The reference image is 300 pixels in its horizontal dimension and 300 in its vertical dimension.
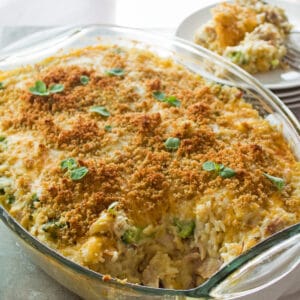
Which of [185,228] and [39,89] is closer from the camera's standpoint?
[185,228]

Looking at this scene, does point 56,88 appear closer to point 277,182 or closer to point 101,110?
point 101,110

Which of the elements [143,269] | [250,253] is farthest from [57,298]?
[250,253]

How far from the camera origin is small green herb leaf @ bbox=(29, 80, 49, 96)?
2662 millimetres

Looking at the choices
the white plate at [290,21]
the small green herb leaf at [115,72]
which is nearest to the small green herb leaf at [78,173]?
the small green herb leaf at [115,72]

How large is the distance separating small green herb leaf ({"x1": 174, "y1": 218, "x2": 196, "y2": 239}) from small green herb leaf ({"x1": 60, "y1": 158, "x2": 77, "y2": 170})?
448mm

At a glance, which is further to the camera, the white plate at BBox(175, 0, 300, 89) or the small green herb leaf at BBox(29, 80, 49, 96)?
Answer: the white plate at BBox(175, 0, 300, 89)

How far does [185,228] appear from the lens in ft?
7.37

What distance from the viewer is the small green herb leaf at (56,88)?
8.80ft

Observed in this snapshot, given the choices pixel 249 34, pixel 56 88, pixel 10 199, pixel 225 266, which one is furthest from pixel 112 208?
pixel 249 34

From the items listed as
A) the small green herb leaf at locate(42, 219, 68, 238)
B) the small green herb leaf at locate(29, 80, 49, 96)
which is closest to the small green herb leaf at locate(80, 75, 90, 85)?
the small green herb leaf at locate(29, 80, 49, 96)

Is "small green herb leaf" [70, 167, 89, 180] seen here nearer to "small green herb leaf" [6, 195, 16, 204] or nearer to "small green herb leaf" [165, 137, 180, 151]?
"small green herb leaf" [6, 195, 16, 204]

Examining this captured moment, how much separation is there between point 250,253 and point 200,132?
745mm

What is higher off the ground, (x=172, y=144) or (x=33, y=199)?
(x=172, y=144)

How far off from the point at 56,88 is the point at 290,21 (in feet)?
5.89
